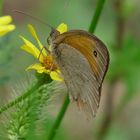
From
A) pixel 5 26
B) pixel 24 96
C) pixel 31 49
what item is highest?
pixel 5 26

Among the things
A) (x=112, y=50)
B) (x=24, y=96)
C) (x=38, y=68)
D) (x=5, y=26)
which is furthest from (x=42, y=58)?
(x=112, y=50)

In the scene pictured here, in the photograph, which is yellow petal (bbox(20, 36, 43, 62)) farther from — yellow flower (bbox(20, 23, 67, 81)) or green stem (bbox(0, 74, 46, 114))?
green stem (bbox(0, 74, 46, 114))

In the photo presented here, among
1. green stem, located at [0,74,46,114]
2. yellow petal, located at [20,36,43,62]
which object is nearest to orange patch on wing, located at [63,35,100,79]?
yellow petal, located at [20,36,43,62]

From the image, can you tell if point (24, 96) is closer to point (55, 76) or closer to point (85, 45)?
point (55, 76)

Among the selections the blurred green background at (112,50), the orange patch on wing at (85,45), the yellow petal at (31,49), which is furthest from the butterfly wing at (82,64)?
the blurred green background at (112,50)

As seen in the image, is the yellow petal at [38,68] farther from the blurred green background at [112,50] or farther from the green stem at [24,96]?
the blurred green background at [112,50]

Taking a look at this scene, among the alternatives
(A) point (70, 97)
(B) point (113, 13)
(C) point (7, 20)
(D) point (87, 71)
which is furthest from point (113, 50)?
(C) point (7, 20)
